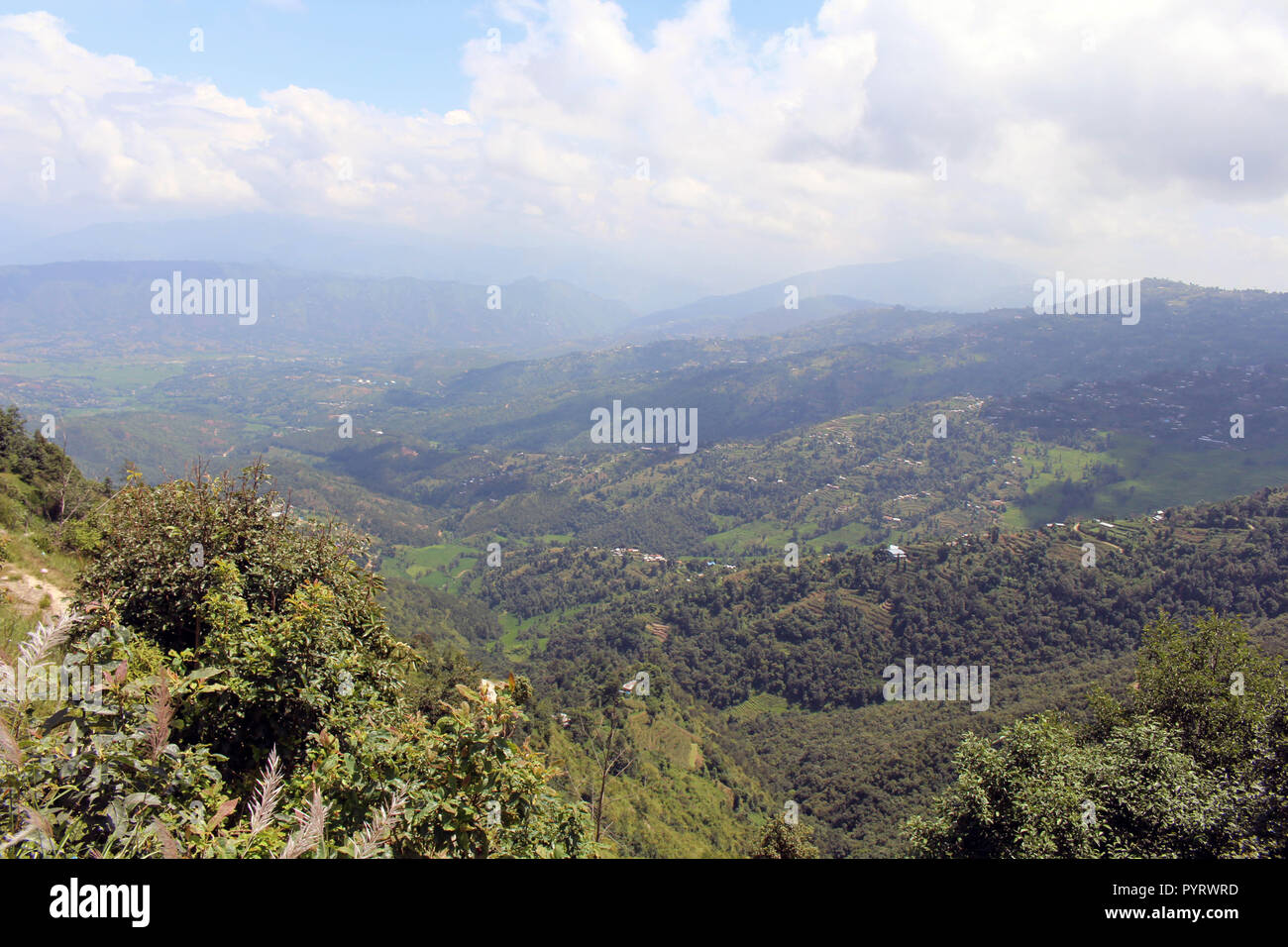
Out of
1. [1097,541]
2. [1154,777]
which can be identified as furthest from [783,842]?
[1097,541]

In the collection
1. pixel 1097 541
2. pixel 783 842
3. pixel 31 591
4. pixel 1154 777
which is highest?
pixel 31 591

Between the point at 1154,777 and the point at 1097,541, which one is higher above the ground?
the point at 1154,777

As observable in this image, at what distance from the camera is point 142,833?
3.71m

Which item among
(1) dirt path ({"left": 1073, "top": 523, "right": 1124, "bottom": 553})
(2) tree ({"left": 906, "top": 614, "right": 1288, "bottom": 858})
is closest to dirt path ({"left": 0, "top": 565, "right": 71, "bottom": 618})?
(2) tree ({"left": 906, "top": 614, "right": 1288, "bottom": 858})

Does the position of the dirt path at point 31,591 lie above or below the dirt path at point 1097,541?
above

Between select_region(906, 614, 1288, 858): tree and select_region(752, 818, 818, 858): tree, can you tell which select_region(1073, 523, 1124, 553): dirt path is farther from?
select_region(752, 818, 818, 858): tree

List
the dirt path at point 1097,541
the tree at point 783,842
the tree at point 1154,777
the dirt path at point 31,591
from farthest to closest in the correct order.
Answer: the dirt path at point 1097,541, the tree at point 783,842, the dirt path at point 31,591, the tree at point 1154,777

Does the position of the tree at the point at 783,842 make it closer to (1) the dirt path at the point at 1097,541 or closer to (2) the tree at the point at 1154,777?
(2) the tree at the point at 1154,777

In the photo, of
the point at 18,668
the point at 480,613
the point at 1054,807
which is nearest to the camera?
the point at 18,668

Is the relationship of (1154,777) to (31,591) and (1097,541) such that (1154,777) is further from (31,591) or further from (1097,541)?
(1097,541)

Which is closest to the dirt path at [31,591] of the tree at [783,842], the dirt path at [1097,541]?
the tree at [783,842]
